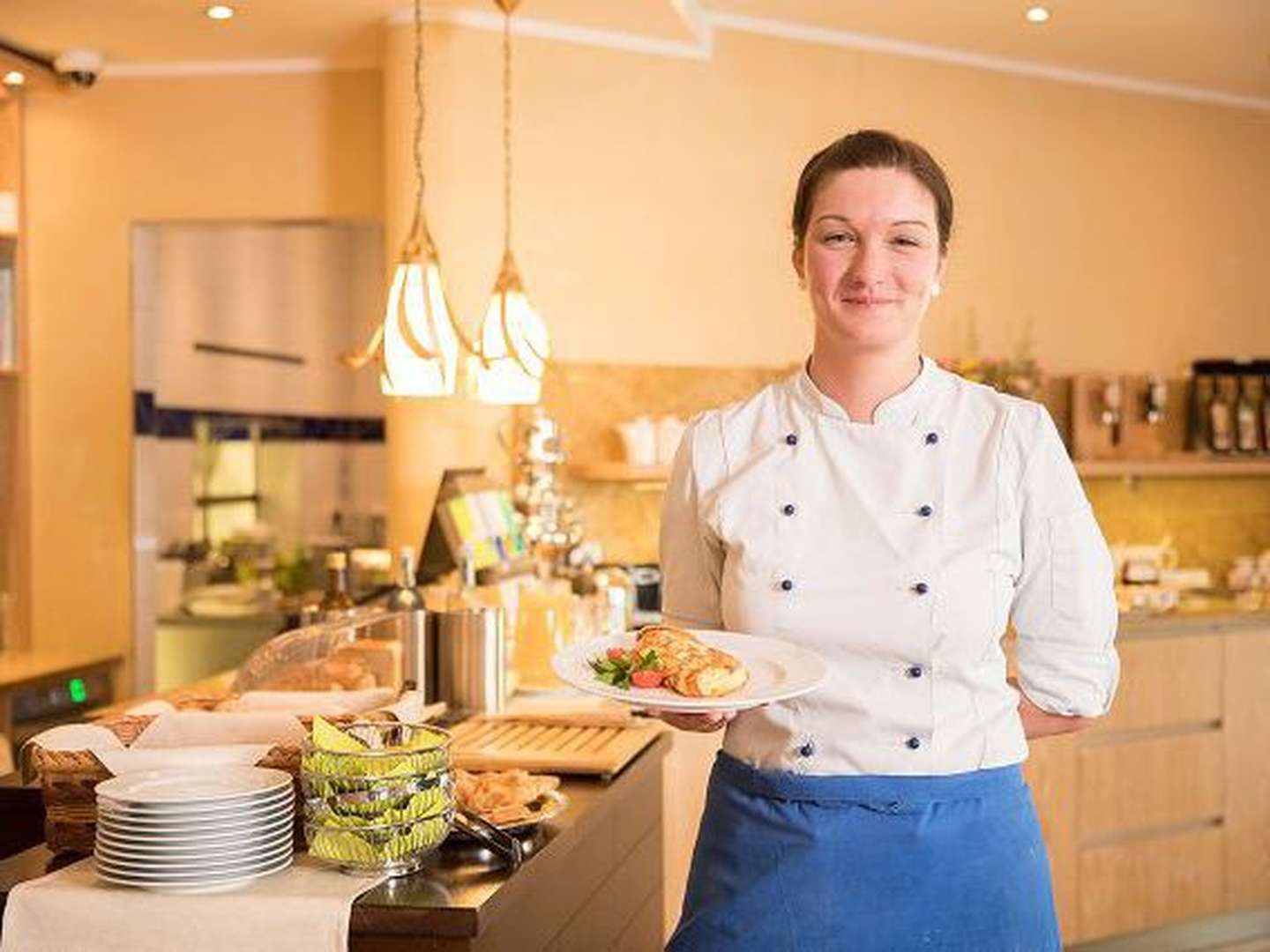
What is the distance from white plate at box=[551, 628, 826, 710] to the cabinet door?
3625 millimetres

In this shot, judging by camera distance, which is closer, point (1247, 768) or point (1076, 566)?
point (1076, 566)

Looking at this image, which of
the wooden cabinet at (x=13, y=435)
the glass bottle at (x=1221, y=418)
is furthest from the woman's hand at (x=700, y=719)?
the glass bottle at (x=1221, y=418)

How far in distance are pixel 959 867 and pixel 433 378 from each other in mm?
1926

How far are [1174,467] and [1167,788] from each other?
1.38 metres

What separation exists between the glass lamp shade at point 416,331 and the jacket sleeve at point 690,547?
1.48 meters

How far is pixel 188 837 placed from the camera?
6.45 feet

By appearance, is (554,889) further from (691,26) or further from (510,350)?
(691,26)

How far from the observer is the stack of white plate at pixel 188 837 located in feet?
6.45

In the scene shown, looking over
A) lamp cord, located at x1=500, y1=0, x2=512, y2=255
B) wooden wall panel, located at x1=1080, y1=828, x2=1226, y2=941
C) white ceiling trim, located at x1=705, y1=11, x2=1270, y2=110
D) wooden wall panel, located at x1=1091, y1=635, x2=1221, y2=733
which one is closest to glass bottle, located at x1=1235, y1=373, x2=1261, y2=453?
white ceiling trim, located at x1=705, y1=11, x2=1270, y2=110

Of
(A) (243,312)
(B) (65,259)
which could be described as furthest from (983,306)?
(B) (65,259)

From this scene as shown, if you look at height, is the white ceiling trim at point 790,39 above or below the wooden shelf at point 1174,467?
above

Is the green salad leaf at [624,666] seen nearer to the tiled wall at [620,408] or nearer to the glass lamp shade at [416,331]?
the glass lamp shade at [416,331]

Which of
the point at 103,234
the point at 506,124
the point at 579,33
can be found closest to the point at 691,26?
the point at 579,33

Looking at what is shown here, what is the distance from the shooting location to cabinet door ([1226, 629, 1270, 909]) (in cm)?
515
